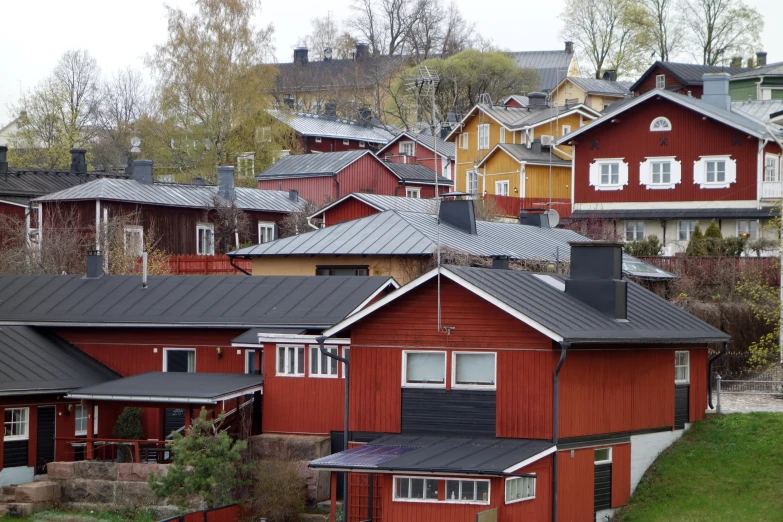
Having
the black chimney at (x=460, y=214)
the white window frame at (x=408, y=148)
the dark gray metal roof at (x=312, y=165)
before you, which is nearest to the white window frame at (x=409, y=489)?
the black chimney at (x=460, y=214)

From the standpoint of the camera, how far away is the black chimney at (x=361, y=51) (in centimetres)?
10031

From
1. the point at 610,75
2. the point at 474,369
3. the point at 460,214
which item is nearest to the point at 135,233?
the point at 460,214

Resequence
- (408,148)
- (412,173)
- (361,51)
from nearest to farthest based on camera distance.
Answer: (412,173) → (408,148) → (361,51)

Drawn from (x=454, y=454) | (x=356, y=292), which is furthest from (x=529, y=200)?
(x=454, y=454)

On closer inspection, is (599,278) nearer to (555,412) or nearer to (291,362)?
(555,412)

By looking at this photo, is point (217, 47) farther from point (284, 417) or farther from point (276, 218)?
point (284, 417)

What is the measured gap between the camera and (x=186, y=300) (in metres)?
31.6

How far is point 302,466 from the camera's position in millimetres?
26000

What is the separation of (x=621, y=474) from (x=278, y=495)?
708cm

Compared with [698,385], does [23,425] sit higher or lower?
lower

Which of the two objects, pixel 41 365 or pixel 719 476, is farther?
pixel 41 365

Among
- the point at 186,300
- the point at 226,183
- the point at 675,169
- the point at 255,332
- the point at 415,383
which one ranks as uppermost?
the point at 675,169

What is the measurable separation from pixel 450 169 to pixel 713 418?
46120 millimetres

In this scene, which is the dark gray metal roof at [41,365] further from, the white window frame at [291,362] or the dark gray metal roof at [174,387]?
the white window frame at [291,362]
